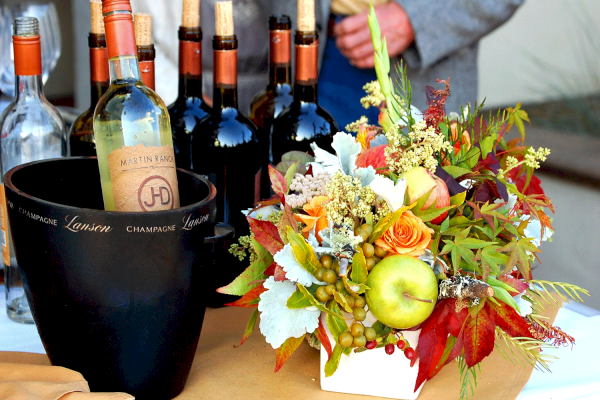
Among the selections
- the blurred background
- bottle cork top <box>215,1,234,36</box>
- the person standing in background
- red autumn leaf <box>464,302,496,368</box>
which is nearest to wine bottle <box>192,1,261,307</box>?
bottle cork top <box>215,1,234,36</box>

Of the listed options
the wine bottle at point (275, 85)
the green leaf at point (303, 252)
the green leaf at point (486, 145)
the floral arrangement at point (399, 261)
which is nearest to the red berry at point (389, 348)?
the floral arrangement at point (399, 261)

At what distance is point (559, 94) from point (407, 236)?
276 cm

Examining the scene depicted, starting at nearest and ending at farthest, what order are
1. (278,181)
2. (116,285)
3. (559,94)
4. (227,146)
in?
(116,285) < (278,181) < (227,146) < (559,94)

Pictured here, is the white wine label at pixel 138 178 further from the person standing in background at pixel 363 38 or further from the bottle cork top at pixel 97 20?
the person standing in background at pixel 363 38

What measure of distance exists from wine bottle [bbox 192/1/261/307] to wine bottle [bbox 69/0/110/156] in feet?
0.44

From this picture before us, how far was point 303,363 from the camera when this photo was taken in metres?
0.64

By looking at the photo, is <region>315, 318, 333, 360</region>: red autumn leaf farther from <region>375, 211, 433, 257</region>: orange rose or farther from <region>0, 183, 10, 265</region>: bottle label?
<region>0, 183, 10, 265</region>: bottle label

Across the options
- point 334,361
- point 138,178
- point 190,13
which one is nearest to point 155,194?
point 138,178

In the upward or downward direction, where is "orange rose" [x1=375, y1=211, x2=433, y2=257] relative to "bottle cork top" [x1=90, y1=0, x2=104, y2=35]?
downward

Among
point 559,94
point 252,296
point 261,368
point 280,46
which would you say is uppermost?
point 280,46

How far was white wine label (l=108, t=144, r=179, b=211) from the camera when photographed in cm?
54

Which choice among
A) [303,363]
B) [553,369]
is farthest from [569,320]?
[303,363]

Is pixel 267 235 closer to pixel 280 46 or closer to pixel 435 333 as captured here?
pixel 435 333

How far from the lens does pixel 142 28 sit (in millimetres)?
729
